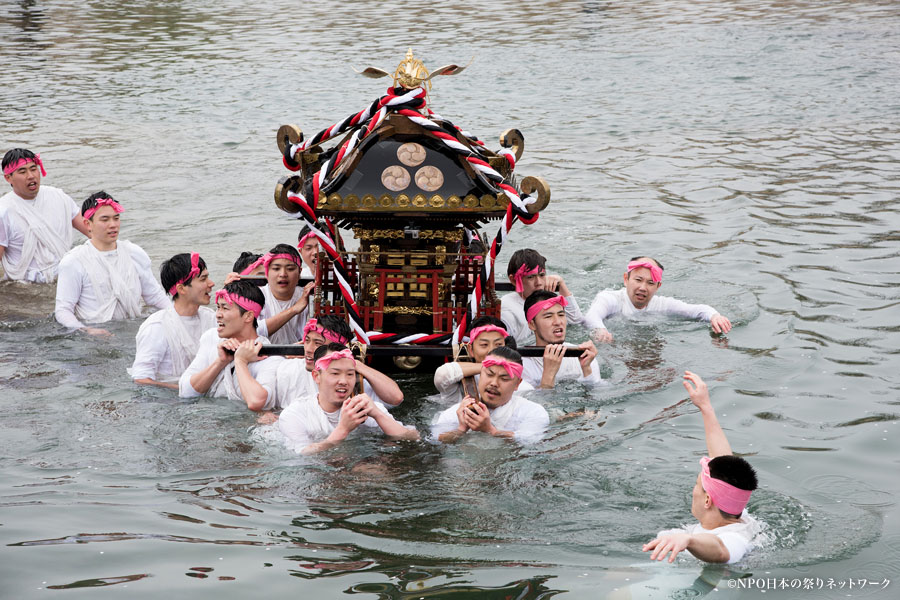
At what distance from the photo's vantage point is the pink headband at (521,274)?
865 centimetres

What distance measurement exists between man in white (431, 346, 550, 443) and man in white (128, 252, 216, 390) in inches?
89.0

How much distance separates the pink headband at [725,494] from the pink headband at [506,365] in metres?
1.81

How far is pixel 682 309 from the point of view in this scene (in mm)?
9500

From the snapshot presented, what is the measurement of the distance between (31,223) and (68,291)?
1425mm

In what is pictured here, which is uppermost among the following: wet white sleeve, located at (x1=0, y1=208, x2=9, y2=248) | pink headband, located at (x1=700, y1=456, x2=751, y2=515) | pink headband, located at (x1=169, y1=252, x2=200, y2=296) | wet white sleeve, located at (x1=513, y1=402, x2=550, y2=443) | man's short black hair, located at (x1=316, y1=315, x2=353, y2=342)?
wet white sleeve, located at (x1=0, y1=208, x2=9, y2=248)

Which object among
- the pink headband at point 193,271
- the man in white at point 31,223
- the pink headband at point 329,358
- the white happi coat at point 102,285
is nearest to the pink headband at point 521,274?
the pink headband at point 329,358

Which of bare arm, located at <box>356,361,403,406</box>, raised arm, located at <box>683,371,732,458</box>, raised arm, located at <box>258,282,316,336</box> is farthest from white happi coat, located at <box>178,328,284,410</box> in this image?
raised arm, located at <box>683,371,732,458</box>

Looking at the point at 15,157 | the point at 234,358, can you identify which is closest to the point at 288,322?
the point at 234,358

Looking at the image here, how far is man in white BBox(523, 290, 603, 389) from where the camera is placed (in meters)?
7.58

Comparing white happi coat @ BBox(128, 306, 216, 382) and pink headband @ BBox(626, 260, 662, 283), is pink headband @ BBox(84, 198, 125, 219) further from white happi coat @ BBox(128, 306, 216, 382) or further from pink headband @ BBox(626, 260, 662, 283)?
pink headband @ BBox(626, 260, 662, 283)

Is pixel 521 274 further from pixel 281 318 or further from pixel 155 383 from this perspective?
pixel 155 383

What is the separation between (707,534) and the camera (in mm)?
5152

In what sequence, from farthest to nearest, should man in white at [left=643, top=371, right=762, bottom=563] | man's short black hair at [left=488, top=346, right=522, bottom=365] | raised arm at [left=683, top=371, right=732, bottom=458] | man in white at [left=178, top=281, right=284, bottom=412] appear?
man in white at [left=178, top=281, right=284, bottom=412], man's short black hair at [left=488, top=346, right=522, bottom=365], raised arm at [left=683, top=371, right=732, bottom=458], man in white at [left=643, top=371, right=762, bottom=563]

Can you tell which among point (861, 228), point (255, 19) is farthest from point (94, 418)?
point (255, 19)
